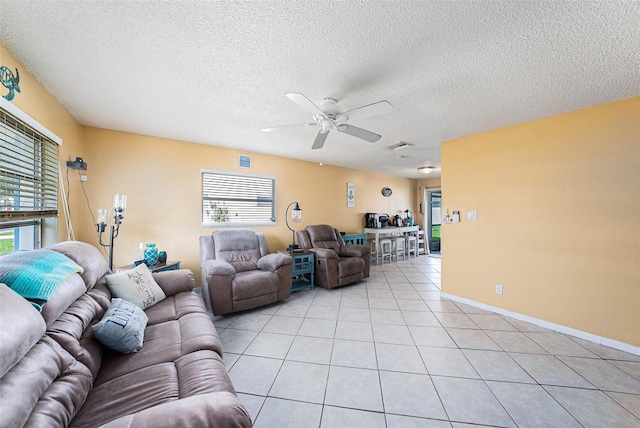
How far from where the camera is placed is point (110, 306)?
64.8 inches

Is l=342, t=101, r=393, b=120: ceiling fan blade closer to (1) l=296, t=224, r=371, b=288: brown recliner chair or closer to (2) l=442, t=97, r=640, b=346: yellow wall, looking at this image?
(2) l=442, t=97, r=640, b=346: yellow wall

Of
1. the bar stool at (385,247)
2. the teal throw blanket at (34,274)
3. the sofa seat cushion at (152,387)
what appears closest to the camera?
the sofa seat cushion at (152,387)

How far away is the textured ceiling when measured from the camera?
1.29 metres

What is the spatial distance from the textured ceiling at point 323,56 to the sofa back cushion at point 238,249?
1.63 meters

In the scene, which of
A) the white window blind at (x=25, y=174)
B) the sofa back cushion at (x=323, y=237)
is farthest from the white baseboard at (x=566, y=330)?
→ the white window blind at (x=25, y=174)

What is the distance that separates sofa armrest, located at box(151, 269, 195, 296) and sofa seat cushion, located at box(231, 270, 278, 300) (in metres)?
0.52

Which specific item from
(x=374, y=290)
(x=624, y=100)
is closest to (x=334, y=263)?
(x=374, y=290)

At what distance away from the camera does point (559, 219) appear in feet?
8.30

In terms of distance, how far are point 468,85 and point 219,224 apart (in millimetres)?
3677

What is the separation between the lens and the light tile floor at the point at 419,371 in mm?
1455

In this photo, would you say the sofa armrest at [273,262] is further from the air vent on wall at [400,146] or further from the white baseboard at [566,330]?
the white baseboard at [566,330]

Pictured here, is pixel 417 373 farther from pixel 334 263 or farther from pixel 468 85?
pixel 468 85

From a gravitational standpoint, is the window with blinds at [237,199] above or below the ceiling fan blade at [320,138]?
below

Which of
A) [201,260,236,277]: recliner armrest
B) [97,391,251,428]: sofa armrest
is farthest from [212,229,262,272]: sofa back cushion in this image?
[97,391,251,428]: sofa armrest
